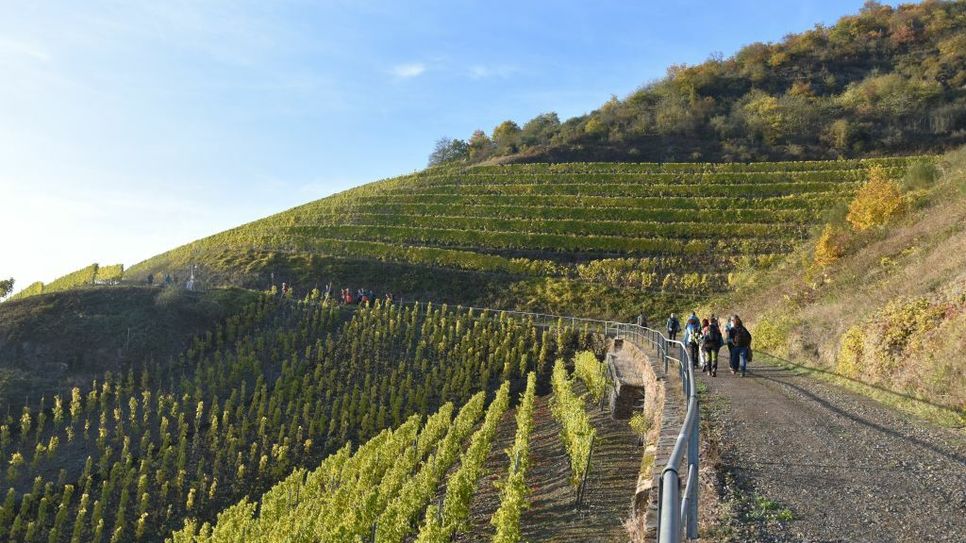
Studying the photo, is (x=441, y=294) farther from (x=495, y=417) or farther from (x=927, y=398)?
(x=927, y=398)

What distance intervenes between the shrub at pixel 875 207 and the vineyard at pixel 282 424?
1285cm

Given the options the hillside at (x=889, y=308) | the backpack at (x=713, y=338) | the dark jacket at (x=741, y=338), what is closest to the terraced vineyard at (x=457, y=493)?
the backpack at (x=713, y=338)

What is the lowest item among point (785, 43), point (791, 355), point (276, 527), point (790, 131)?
point (276, 527)

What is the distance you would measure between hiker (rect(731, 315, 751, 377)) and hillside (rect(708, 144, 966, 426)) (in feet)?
5.51

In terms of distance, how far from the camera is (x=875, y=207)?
28359 mm

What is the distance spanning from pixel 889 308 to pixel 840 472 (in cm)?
836

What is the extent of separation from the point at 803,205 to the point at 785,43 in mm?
57688

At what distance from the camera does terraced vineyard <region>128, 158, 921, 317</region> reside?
40156 millimetres

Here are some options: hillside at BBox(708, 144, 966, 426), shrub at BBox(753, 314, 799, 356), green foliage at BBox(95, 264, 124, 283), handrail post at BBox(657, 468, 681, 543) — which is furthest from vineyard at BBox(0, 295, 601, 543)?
green foliage at BBox(95, 264, 124, 283)

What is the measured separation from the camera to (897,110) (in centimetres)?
6656

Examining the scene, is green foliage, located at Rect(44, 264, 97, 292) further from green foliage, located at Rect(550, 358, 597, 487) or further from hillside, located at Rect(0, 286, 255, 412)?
green foliage, located at Rect(550, 358, 597, 487)

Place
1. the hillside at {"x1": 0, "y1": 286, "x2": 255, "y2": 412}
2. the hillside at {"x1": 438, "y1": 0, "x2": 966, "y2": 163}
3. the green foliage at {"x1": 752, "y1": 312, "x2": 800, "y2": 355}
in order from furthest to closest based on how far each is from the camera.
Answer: the hillside at {"x1": 438, "y1": 0, "x2": 966, "y2": 163} < the hillside at {"x1": 0, "y1": 286, "x2": 255, "y2": 412} < the green foliage at {"x1": 752, "y1": 312, "x2": 800, "y2": 355}

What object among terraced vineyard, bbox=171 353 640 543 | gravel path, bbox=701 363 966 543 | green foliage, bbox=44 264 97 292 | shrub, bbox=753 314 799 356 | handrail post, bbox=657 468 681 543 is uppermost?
green foliage, bbox=44 264 97 292

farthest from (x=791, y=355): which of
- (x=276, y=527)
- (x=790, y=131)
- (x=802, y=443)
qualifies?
(x=790, y=131)
